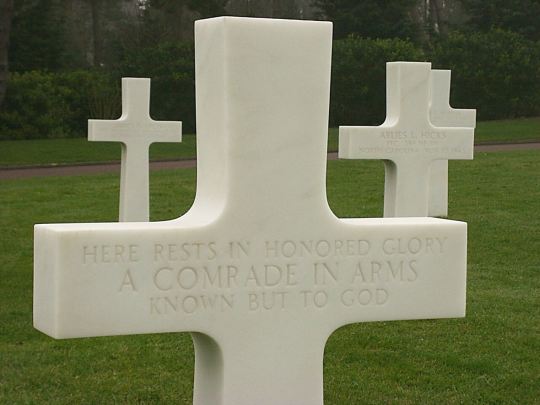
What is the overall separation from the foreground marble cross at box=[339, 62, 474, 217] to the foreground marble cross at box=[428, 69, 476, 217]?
3.05m

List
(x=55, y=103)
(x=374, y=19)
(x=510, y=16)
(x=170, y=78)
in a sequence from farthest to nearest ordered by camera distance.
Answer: (x=510, y=16) < (x=374, y=19) < (x=170, y=78) < (x=55, y=103)

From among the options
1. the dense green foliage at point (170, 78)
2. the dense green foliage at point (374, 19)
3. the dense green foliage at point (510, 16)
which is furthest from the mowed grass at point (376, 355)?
the dense green foliage at point (510, 16)

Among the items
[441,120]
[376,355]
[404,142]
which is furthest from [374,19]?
[376,355]

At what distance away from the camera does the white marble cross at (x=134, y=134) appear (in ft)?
43.6

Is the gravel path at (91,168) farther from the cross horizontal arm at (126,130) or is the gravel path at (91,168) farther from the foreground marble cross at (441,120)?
the foreground marble cross at (441,120)

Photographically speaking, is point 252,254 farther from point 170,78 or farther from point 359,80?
point 359,80

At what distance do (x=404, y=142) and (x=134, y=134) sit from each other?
14.7 ft

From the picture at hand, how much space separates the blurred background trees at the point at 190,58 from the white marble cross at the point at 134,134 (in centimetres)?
1392

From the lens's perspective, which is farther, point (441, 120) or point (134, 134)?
point (441, 120)

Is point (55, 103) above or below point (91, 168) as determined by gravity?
above

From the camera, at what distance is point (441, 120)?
13727 millimetres

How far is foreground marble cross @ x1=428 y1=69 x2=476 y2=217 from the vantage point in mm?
13289

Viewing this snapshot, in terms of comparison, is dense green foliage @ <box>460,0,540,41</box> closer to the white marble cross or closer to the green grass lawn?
the green grass lawn

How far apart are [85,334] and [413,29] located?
103 ft
